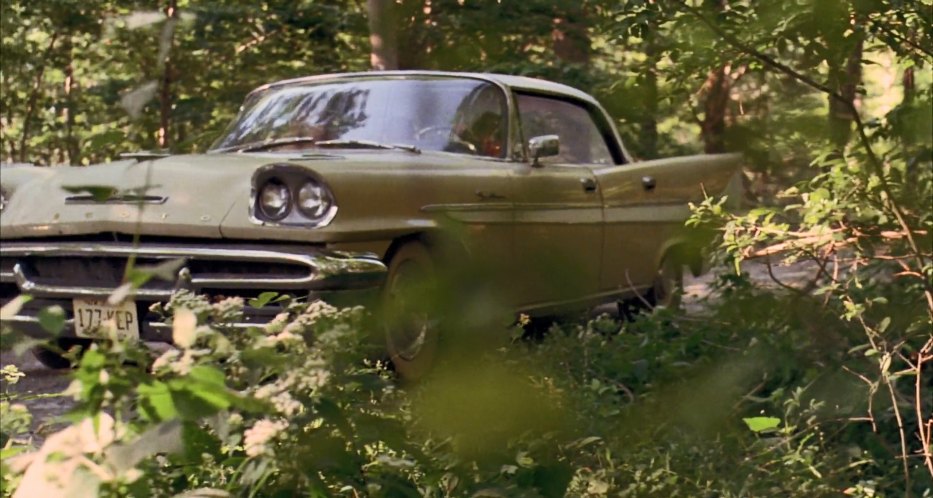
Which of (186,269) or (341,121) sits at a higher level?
(341,121)

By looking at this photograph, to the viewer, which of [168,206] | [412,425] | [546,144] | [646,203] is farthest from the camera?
[646,203]

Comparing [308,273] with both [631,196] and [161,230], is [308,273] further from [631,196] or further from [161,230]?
[631,196]

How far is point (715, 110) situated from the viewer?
210cm

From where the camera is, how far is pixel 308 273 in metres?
4.23

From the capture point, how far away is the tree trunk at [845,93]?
1964mm

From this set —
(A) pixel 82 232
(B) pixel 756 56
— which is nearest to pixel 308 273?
(A) pixel 82 232

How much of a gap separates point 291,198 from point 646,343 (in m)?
1.37

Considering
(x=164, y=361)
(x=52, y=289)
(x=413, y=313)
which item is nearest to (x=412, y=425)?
(x=413, y=313)

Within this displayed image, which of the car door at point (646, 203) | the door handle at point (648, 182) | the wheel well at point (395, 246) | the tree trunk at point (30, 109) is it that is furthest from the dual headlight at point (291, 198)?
the tree trunk at point (30, 109)

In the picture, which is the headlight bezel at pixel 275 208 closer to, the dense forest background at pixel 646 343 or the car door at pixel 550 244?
the dense forest background at pixel 646 343

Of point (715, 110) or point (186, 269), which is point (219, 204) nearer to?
point (186, 269)

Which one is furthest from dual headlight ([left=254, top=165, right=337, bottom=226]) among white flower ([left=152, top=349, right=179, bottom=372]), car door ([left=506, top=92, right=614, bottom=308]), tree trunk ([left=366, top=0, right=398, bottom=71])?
white flower ([left=152, top=349, right=179, bottom=372])

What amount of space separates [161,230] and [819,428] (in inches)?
92.8

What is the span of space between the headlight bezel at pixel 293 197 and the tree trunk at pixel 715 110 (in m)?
1.73
